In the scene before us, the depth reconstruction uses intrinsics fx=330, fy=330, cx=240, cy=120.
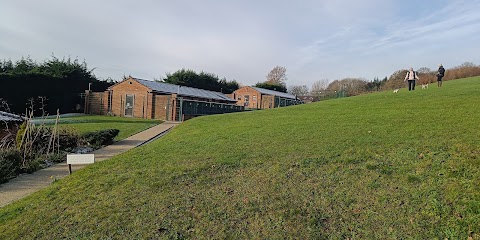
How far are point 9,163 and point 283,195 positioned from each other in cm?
749

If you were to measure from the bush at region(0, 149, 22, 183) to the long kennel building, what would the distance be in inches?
732

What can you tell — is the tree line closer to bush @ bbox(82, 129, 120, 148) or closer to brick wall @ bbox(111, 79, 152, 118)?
brick wall @ bbox(111, 79, 152, 118)

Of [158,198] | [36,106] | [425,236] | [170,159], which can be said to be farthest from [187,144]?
[36,106]

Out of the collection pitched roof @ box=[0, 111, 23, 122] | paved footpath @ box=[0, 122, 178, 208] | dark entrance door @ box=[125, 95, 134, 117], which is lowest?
paved footpath @ box=[0, 122, 178, 208]

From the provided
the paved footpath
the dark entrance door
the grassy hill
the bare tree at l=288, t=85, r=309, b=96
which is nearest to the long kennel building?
the dark entrance door

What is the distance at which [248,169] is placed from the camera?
6793 mm

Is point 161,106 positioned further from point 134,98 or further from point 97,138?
point 97,138

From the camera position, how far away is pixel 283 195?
5328 mm

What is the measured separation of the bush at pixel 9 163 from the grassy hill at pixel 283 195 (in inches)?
72.7

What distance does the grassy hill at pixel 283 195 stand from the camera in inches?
171

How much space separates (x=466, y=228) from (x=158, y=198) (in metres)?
4.39

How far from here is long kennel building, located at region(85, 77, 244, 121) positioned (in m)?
28.9

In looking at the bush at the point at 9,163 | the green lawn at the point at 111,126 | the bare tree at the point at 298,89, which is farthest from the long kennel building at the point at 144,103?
the bare tree at the point at 298,89

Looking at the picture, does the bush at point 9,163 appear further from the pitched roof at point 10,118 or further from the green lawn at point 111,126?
the green lawn at point 111,126
